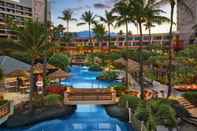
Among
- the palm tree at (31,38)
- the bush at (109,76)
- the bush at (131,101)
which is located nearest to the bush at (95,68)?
the bush at (109,76)

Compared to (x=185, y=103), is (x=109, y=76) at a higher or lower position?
higher

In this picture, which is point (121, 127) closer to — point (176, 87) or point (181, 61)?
point (176, 87)

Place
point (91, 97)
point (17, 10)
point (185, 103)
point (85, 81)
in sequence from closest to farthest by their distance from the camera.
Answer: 1. point (185, 103)
2. point (91, 97)
3. point (85, 81)
4. point (17, 10)

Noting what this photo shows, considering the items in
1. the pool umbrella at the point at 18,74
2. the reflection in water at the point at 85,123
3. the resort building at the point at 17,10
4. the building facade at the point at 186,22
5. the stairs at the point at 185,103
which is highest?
the resort building at the point at 17,10

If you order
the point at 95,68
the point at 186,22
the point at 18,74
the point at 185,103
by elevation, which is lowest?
the point at 185,103

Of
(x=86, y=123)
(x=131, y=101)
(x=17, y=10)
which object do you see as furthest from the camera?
(x=17, y=10)

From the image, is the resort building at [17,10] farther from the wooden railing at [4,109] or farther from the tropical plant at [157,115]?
the tropical plant at [157,115]

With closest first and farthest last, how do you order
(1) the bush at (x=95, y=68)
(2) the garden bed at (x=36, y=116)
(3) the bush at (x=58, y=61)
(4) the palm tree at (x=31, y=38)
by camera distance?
(2) the garden bed at (x=36, y=116)
(4) the palm tree at (x=31, y=38)
(3) the bush at (x=58, y=61)
(1) the bush at (x=95, y=68)

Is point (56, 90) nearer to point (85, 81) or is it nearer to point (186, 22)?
point (85, 81)

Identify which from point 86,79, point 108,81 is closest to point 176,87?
point 108,81

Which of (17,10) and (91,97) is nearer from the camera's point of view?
(91,97)

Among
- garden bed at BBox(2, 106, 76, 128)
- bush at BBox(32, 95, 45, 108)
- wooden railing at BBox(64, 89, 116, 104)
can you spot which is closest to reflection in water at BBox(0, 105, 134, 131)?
garden bed at BBox(2, 106, 76, 128)

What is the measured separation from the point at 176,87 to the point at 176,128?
51.9 ft

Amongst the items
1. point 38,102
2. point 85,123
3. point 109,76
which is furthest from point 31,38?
point 109,76
